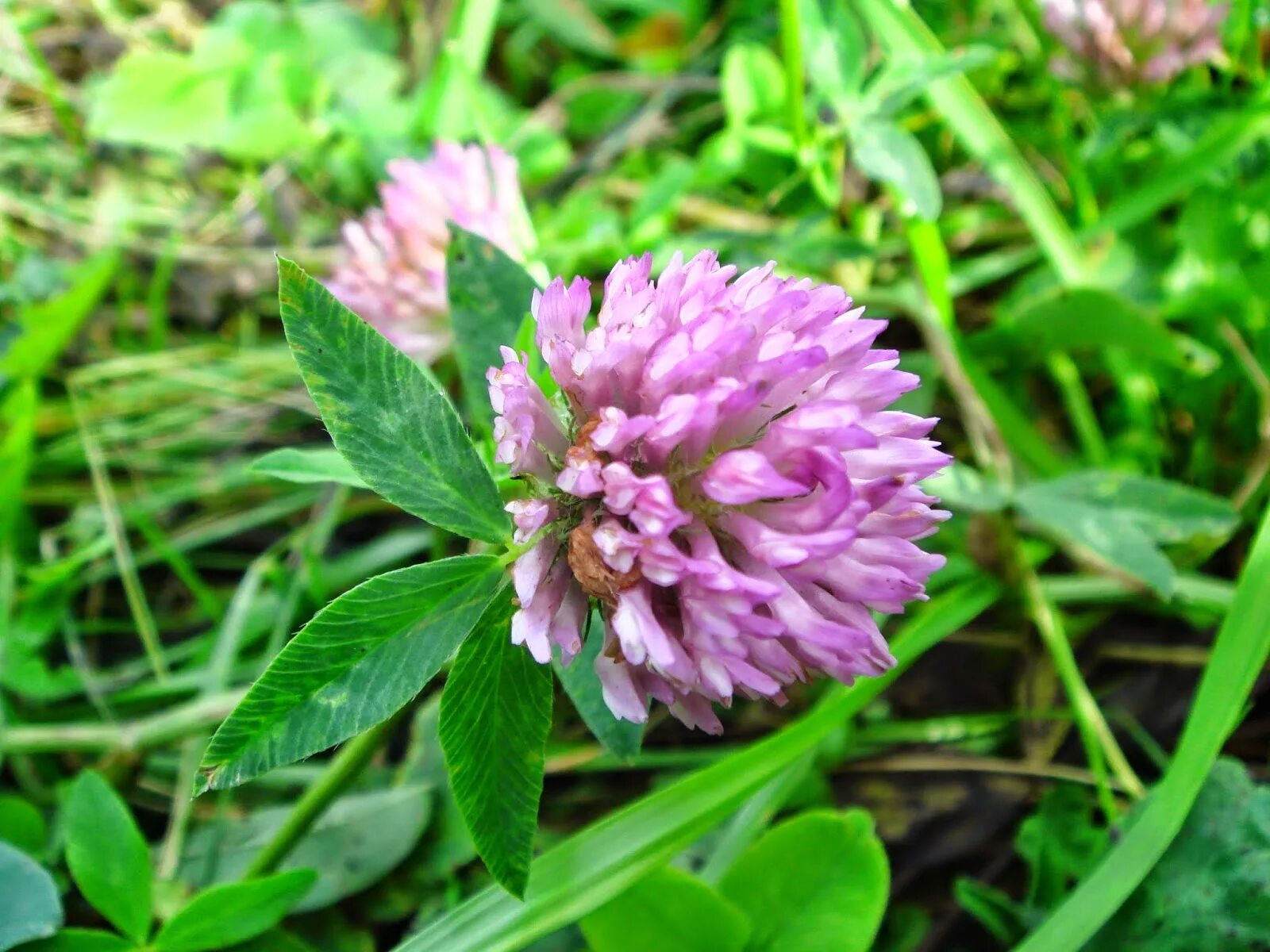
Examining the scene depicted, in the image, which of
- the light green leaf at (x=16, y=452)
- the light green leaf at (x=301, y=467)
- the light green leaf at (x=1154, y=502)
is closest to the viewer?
the light green leaf at (x=301, y=467)

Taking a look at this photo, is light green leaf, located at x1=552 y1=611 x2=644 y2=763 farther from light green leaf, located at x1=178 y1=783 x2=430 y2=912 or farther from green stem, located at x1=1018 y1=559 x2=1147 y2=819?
green stem, located at x1=1018 y1=559 x2=1147 y2=819

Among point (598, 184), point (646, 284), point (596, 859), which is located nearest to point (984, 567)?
point (596, 859)

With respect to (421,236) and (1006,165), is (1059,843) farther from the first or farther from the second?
(421,236)

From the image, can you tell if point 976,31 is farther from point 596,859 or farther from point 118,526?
point 118,526

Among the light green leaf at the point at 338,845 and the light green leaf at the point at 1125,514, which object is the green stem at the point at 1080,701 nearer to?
the light green leaf at the point at 1125,514

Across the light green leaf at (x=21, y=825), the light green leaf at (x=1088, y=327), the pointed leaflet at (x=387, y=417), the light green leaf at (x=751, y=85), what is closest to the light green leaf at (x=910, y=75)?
the light green leaf at (x=751, y=85)

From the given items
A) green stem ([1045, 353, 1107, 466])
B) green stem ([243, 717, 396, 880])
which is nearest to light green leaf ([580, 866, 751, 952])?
green stem ([243, 717, 396, 880])
